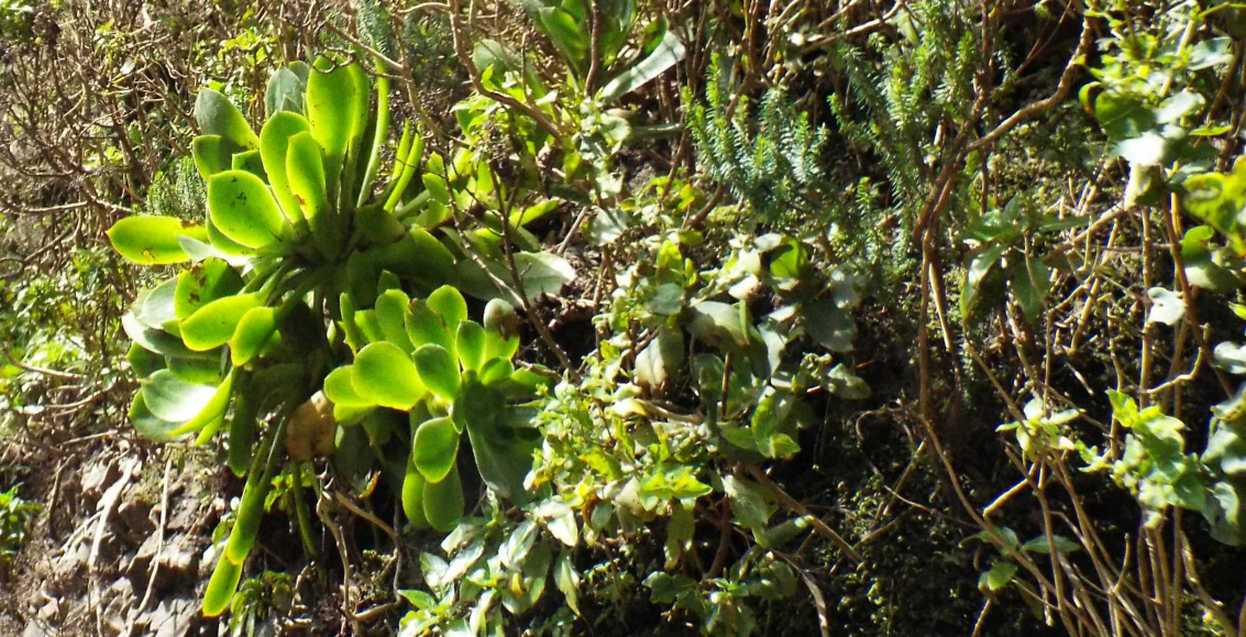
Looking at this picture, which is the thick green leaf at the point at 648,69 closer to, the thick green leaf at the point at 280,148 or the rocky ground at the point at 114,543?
the thick green leaf at the point at 280,148

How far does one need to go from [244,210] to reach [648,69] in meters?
0.91

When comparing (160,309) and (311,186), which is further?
(160,309)

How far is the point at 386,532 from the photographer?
2779mm

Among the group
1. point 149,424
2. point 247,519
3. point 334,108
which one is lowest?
point 247,519

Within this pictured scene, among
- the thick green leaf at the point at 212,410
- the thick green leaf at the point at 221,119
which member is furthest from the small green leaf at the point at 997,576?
the thick green leaf at the point at 221,119

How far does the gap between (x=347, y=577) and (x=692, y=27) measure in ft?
4.72

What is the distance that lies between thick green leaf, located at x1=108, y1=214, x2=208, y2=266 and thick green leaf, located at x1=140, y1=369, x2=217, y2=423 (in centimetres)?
27

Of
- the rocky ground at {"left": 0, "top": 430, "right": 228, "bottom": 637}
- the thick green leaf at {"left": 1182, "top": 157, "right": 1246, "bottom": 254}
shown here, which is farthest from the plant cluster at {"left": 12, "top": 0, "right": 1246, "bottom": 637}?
the rocky ground at {"left": 0, "top": 430, "right": 228, "bottom": 637}

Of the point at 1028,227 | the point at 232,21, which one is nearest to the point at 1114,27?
the point at 1028,227

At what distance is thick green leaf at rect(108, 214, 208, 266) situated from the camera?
9.21 ft

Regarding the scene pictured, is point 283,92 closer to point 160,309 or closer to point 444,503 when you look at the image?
point 160,309

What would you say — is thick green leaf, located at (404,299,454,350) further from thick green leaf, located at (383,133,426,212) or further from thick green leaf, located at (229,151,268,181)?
thick green leaf, located at (229,151,268,181)

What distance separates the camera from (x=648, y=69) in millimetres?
2680

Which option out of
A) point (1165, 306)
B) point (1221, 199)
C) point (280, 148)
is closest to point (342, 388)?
point (280, 148)
